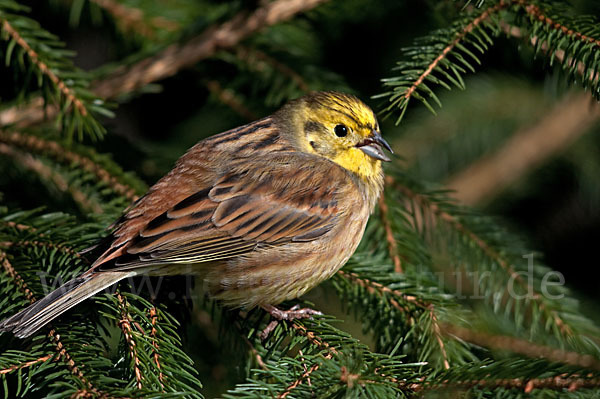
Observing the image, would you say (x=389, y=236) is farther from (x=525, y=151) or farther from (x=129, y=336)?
(x=525, y=151)

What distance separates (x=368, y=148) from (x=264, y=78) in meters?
0.92

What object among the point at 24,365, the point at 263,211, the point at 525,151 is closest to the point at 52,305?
the point at 24,365

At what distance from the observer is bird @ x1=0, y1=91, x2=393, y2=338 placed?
2930mm

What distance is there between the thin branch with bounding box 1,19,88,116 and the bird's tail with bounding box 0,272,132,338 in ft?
3.25

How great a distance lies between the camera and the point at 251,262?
309 centimetres

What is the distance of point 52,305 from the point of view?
7.93ft

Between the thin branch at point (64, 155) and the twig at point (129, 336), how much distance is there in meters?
0.92

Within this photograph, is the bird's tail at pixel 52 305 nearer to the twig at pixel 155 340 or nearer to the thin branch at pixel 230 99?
the twig at pixel 155 340

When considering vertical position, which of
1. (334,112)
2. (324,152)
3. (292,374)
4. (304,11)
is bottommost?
(292,374)

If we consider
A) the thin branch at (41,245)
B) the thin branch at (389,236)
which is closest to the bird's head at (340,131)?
the thin branch at (389,236)

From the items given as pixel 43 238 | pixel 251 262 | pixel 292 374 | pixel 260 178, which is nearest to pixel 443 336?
pixel 292 374

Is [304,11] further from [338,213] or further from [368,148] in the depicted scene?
[338,213]

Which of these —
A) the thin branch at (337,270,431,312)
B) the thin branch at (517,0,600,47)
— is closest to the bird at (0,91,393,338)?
the thin branch at (337,270,431,312)

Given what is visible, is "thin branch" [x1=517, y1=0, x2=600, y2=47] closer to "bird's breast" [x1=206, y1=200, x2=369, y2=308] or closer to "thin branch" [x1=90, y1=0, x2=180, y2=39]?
"bird's breast" [x1=206, y1=200, x2=369, y2=308]
